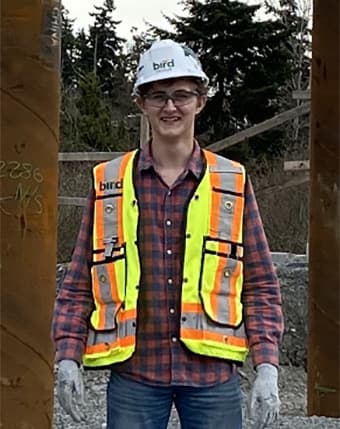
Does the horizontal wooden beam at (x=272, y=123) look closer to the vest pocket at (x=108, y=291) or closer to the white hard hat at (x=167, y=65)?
the white hard hat at (x=167, y=65)

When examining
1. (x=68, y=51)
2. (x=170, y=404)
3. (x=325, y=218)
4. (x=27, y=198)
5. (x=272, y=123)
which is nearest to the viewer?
(x=170, y=404)

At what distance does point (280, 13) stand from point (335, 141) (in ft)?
56.3

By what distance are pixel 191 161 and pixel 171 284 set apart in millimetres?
308

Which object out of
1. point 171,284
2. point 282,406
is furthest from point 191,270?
point 282,406

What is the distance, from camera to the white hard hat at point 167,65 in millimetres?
2463

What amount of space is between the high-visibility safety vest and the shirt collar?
2 centimetres

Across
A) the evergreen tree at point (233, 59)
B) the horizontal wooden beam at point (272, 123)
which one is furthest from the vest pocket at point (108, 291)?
the evergreen tree at point (233, 59)

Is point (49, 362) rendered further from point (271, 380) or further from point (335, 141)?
point (335, 141)

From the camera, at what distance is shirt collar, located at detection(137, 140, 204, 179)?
2.52m

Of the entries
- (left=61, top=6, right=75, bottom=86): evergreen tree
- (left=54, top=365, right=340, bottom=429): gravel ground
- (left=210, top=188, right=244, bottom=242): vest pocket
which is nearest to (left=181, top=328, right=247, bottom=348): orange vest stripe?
(left=210, top=188, right=244, bottom=242): vest pocket

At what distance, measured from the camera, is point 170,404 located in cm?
252

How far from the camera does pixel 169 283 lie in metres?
2.45

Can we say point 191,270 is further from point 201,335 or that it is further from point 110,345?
point 110,345

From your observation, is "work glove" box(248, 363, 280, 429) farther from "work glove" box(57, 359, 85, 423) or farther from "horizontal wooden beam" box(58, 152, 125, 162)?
"horizontal wooden beam" box(58, 152, 125, 162)
